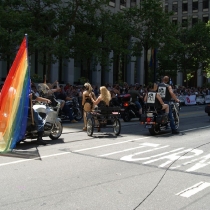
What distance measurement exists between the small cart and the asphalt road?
129 cm

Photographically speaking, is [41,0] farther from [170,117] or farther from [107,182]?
[107,182]

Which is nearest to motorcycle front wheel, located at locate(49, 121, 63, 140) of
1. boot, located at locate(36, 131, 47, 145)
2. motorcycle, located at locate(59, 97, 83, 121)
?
boot, located at locate(36, 131, 47, 145)

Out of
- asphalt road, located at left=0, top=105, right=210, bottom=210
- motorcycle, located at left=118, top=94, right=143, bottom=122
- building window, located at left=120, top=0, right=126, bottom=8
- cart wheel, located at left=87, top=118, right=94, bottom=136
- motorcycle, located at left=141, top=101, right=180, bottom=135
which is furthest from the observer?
building window, located at left=120, top=0, right=126, bottom=8

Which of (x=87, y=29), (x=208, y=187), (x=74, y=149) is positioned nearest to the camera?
(x=208, y=187)

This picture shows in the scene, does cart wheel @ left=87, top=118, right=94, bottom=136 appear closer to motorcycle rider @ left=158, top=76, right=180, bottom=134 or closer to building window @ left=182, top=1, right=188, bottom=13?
motorcycle rider @ left=158, top=76, right=180, bottom=134

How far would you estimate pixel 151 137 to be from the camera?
11648 mm

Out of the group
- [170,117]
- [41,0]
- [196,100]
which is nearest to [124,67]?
[196,100]

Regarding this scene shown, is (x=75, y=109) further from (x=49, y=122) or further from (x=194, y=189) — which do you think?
(x=194, y=189)

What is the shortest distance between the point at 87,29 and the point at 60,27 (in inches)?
99.3

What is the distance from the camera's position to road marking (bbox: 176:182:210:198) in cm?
557

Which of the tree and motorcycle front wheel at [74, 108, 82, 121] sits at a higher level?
the tree

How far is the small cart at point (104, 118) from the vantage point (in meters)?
11.8

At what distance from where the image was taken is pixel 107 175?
21.7 ft

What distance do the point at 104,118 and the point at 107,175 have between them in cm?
545
